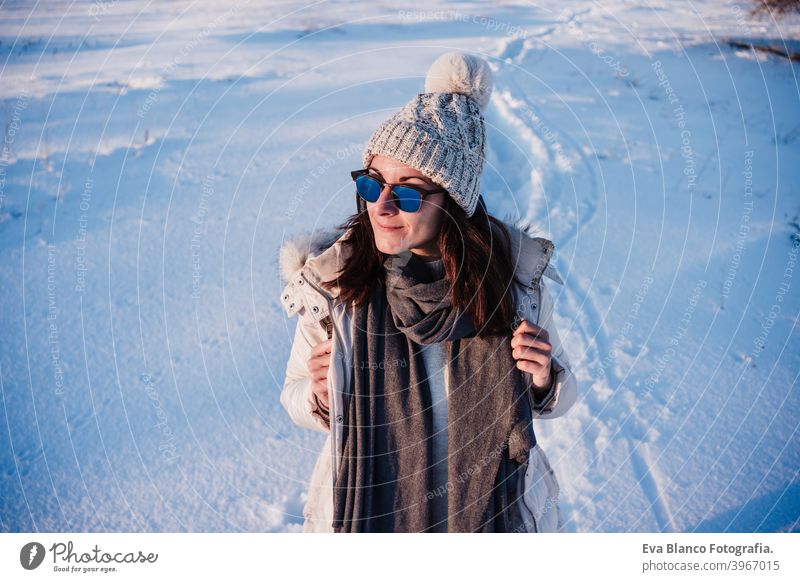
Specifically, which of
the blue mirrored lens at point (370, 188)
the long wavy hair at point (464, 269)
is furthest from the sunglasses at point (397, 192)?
the long wavy hair at point (464, 269)

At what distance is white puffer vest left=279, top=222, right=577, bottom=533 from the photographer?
A: 155 cm

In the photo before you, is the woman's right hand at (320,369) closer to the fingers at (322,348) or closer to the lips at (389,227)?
the fingers at (322,348)

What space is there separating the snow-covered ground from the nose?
138cm

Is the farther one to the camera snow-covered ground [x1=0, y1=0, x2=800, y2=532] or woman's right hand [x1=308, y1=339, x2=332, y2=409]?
snow-covered ground [x1=0, y1=0, x2=800, y2=532]

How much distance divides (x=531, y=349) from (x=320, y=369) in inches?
23.9

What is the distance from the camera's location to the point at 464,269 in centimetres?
163

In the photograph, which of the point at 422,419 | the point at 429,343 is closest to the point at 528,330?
the point at 429,343

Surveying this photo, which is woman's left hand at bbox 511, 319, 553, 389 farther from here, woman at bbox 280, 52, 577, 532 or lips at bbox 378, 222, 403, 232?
lips at bbox 378, 222, 403, 232

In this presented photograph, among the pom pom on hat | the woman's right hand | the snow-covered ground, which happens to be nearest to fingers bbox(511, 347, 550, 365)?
the woman's right hand

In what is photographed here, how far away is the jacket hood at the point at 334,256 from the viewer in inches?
62.2

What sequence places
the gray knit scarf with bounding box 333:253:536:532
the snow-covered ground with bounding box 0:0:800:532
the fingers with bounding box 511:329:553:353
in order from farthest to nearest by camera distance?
the snow-covered ground with bounding box 0:0:800:532 → the gray knit scarf with bounding box 333:253:536:532 → the fingers with bounding box 511:329:553:353

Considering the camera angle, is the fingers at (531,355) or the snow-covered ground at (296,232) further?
the snow-covered ground at (296,232)

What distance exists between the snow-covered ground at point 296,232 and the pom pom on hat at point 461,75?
1653 mm

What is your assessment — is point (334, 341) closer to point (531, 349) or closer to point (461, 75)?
point (531, 349)
